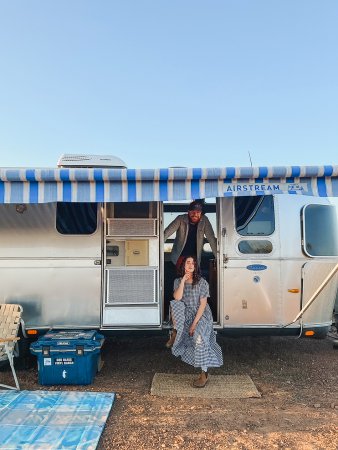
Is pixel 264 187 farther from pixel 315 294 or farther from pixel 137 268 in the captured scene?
pixel 137 268

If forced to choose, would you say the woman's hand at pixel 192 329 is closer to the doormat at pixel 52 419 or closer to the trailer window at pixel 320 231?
the doormat at pixel 52 419

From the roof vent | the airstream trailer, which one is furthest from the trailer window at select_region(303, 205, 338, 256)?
the roof vent

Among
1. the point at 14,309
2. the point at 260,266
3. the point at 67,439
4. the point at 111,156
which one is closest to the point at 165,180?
the point at 111,156

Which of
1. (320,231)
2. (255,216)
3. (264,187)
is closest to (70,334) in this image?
(255,216)

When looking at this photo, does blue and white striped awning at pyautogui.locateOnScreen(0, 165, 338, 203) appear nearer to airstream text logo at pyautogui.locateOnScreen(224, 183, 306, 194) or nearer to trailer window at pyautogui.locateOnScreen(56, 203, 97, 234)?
airstream text logo at pyautogui.locateOnScreen(224, 183, 306, 194)

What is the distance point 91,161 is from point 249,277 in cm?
247

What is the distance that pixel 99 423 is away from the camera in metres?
3.86

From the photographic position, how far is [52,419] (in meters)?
3.93

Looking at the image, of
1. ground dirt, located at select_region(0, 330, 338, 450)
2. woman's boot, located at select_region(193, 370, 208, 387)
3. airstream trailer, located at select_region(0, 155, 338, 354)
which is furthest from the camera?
airstream trailer, located at select_region(0, 155, 338, 354)

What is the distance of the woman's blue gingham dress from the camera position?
5.00 m

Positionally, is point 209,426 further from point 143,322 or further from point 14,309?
point 14,309

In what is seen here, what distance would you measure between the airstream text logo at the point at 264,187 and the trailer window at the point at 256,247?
94 centimetres

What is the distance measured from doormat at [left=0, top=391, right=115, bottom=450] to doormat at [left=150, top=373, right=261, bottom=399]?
0.68m

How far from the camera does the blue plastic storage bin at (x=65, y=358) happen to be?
4879mm
